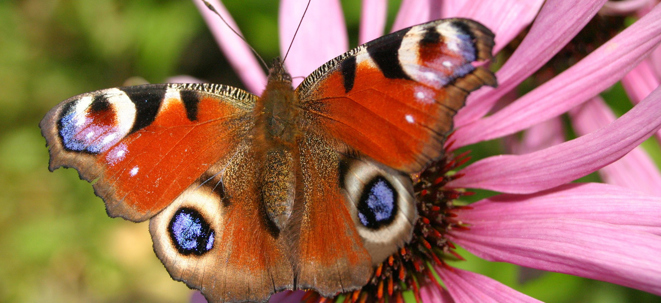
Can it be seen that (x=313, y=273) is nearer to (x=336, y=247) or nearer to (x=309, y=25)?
(x=336, y=247)

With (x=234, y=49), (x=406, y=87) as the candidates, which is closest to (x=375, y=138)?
(x=406, y=87)

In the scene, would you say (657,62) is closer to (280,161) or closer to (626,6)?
(626,6)

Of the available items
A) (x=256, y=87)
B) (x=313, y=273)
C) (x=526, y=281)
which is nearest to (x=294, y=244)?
(x=313, y=273)

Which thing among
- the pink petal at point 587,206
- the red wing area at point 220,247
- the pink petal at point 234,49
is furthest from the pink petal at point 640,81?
the red wing area at point 220,247

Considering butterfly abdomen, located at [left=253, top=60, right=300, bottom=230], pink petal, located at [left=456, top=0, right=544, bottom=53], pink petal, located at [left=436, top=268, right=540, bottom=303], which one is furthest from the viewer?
pink petal, located at [left=456, top=0, right=544, bottom=53]

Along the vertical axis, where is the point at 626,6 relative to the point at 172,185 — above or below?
above

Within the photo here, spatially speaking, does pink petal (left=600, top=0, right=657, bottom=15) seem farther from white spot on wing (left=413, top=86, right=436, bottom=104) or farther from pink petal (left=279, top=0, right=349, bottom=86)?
white spot on wing (left=413, top=86, right=436, bottom=104)

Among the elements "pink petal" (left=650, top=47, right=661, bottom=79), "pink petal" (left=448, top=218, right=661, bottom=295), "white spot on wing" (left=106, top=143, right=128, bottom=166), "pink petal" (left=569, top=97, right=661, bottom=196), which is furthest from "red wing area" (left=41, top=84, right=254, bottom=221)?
"pink petal" (left=650, top=47, right=661, bottom=79)
